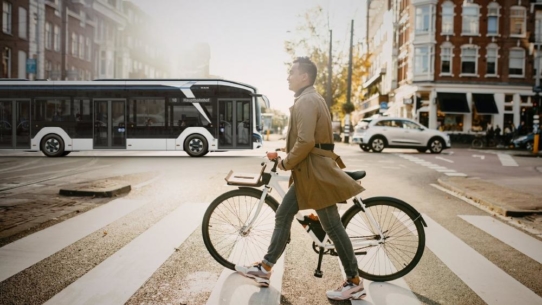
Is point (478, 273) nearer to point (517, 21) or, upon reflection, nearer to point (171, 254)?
point (171, 254)

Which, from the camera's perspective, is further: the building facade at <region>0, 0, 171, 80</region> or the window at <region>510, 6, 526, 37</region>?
the window at <region>510, 6, 526, 37</region>

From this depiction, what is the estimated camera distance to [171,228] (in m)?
6.88

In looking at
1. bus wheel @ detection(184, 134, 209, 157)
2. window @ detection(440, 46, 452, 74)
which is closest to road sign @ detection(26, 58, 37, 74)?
bus wheel @ detection(184, 134, 209, 157)

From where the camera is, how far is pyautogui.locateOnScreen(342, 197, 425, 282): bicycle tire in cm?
462

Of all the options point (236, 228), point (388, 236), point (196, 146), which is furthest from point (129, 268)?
point (196, 146)

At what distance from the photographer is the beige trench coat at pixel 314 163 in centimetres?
422

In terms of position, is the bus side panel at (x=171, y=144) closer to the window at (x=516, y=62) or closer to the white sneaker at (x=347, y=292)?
the white sneaker at (x=347, y=292)

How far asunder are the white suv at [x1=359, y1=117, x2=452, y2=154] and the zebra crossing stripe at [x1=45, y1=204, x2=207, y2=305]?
19.9 m

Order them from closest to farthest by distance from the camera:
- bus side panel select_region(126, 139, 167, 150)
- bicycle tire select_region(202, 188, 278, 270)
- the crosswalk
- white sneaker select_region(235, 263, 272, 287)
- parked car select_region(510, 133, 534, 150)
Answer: the crosswalk → white sneaker select_region(235, 263, 272, 287) → bicycle tire select_region(202, 188, 278, 270) → bus side panel select_region(126, 139, 167, 150) → parked car select_region(510, 133, 534, 150)

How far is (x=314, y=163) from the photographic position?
431cm

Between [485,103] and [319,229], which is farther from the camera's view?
[485,103]

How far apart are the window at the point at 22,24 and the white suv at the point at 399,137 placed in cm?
2729

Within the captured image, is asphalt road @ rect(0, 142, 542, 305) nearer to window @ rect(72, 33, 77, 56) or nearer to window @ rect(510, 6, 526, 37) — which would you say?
window @ rect(510, 6, 526, 37)

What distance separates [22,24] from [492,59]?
35.6m
